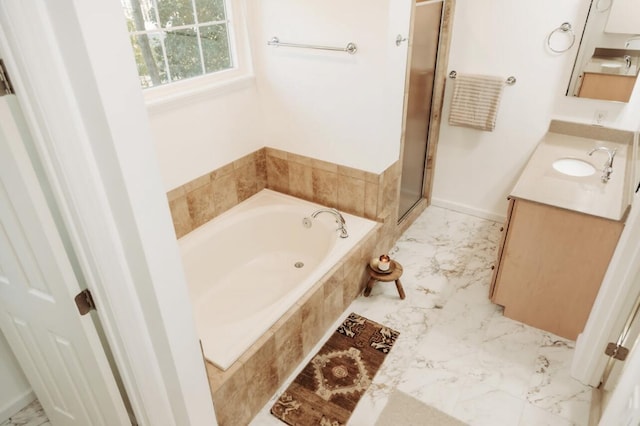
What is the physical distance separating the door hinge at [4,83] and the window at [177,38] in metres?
1.24

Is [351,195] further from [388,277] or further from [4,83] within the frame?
[4,83]

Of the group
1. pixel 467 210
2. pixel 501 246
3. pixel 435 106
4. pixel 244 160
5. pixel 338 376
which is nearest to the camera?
pixel 338 376

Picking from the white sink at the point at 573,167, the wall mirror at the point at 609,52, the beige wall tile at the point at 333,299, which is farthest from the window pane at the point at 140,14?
the wall mirror at the point at 609,52

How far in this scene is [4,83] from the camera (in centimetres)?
95

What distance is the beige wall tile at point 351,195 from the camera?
2.74m

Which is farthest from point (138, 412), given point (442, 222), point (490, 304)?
point (442, 222)

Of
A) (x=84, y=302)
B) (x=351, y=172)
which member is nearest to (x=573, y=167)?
(x=351, y=172)

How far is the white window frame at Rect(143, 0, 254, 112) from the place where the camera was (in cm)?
221

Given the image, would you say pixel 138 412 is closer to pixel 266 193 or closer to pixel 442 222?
pixel 266 193

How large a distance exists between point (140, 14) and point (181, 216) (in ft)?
3.58

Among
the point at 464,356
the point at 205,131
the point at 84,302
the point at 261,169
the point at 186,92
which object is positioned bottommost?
the point at 464,356

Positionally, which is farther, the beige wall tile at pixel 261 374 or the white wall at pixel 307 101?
the white wall at pixel 307 101

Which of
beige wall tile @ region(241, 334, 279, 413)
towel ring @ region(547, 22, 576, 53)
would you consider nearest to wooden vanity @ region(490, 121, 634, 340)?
towel ring @ region(547, 22, 576, 53)

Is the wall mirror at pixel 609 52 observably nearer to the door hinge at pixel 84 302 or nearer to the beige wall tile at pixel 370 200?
the beige wall tile at pixel 370 200
